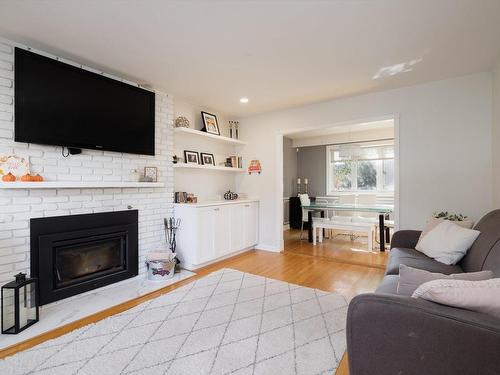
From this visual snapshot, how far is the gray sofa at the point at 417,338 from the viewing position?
88cm

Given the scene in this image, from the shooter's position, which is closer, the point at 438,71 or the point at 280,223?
the point at 438,71

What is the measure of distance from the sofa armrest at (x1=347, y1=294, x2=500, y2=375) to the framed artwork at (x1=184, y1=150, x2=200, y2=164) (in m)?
3.44

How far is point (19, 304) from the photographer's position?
209 cm

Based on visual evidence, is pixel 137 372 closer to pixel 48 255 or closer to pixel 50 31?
pixel 48 255

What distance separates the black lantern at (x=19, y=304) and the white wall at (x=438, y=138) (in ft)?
13.4

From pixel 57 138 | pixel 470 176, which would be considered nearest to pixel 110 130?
pixel 57 138

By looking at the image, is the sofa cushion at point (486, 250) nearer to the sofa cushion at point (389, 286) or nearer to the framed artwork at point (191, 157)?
the sofa cushion at point (389, 286)

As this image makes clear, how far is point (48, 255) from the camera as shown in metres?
2.49

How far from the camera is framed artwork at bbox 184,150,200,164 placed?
4052mm

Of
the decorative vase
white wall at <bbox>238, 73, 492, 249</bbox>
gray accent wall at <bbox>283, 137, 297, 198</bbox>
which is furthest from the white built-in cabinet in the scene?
gray accent wall at <bbox>283, 137, 297, 198</bbox>

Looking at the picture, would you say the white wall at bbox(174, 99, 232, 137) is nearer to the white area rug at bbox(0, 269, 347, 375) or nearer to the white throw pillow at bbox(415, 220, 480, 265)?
the white area rug at bbox(0, 269, 347, 375)

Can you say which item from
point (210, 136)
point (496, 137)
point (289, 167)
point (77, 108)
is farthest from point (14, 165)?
point (289, 167)

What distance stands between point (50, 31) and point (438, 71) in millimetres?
3970

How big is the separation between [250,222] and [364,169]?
13.5 feet
